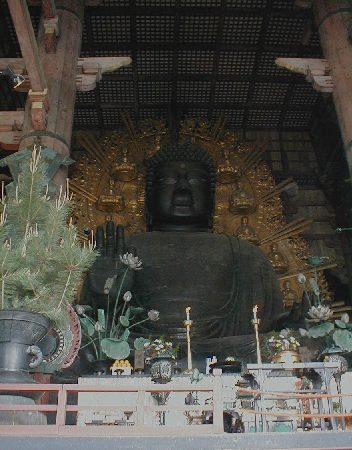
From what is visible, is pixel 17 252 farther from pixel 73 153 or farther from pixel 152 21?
pixel 73 153

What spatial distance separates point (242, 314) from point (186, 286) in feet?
1.86

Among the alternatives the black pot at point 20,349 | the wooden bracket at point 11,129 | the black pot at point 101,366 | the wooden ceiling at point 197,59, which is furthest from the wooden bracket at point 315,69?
the black pot at point 20,349

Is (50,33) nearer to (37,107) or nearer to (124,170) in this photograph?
(37,107)

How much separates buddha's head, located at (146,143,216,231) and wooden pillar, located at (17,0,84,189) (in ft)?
6.17

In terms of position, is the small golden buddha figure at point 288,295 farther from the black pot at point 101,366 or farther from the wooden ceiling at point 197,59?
the black pot at point 101,366

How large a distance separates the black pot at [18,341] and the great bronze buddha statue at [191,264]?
2.05 meters

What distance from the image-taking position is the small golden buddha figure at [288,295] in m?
6.37

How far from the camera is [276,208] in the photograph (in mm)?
6973

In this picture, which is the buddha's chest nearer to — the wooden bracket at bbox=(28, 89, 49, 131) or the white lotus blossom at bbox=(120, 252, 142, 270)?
the white lotus blossom at bbox=(120, 252, 142, 270)

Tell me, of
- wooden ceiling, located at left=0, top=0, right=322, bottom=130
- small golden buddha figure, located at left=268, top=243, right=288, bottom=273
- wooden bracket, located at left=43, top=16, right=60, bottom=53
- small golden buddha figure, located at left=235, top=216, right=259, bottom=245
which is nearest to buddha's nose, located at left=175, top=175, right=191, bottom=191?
small golden buddha figure, located at left=235, top=216, right=259, bottom=245

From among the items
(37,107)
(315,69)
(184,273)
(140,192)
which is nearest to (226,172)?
(140,192)

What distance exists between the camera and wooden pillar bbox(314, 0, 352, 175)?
4.63m

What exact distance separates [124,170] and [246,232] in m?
1.53

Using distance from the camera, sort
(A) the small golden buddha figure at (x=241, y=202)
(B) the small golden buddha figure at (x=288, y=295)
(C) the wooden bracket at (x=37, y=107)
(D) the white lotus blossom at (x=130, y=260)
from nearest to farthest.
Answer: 1. (C) the wooden bracket at (x=37, y=107)
2. (D) the white lotus blossom at (x=130, y=260)
3. (B) the small golden buddha figure at (x=288, y=295)
4. (A) the small golden buddha figure at (x=241, y=202)
